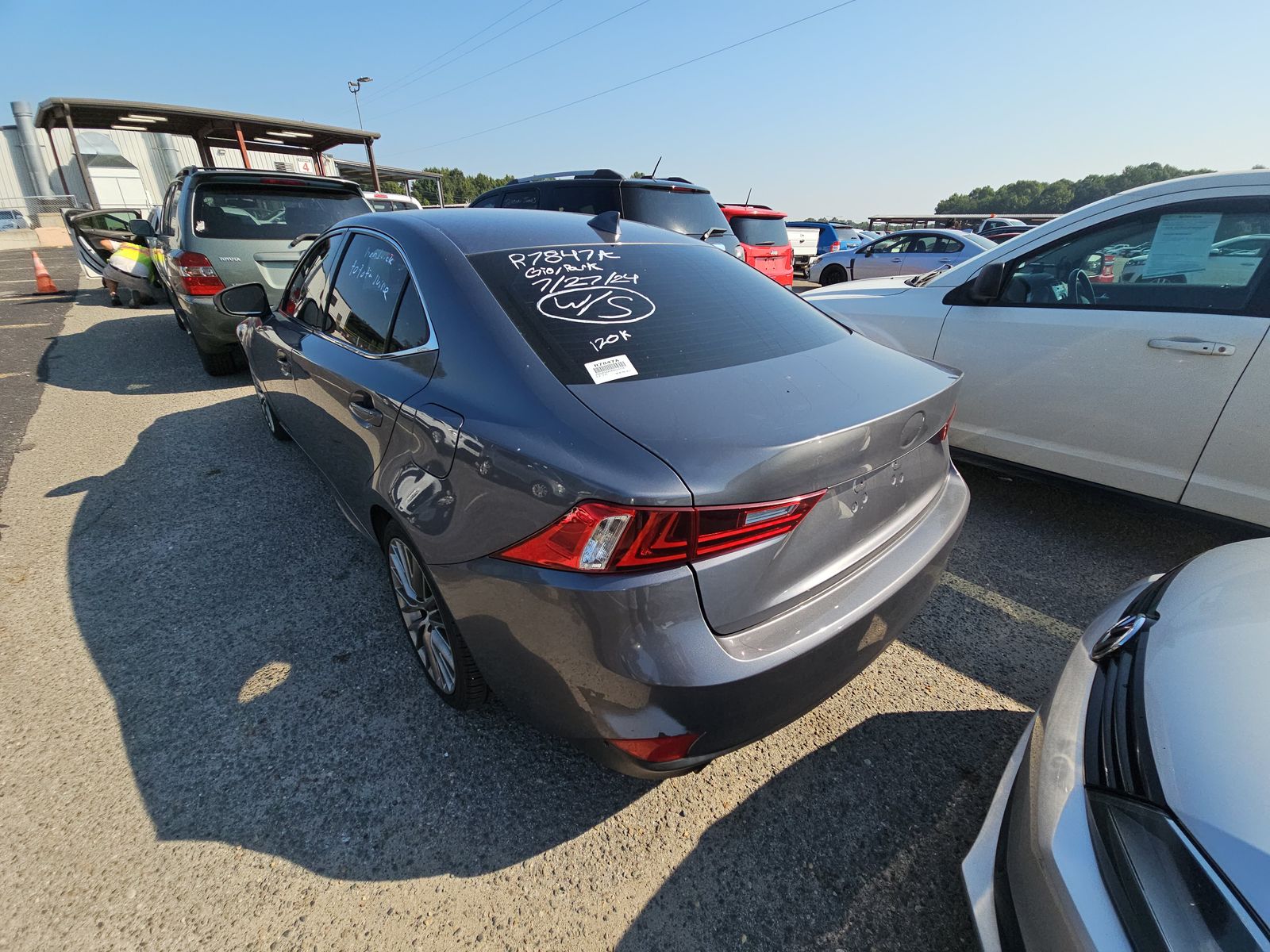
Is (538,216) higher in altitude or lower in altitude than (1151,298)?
higher

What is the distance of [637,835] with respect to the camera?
1774mm

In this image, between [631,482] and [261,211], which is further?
[261,211]

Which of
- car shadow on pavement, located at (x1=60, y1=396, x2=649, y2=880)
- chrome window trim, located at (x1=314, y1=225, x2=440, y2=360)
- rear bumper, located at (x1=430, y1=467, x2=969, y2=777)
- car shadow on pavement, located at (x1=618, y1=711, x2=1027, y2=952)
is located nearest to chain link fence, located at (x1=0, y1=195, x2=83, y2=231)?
car shadow on pavement, located at (x1=60, y1=396, x2=649, y2=880)

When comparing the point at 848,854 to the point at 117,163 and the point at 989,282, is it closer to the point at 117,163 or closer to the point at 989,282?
the point at 989,282

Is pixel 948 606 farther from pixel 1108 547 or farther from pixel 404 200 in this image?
pixel 404 200

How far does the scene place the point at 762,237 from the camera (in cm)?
Result: 948

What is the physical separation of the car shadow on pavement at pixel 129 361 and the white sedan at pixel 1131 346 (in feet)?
21.4

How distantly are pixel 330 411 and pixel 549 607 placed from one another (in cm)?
171

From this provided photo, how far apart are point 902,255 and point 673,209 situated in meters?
7.64

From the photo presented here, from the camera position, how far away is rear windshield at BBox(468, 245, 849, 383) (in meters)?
1.72

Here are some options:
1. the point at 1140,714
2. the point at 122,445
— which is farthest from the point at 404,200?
the point at 1140,714

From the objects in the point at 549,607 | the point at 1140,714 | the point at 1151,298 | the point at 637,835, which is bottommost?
the point at 637,835

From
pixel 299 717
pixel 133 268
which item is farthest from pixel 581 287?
pixel 133 268

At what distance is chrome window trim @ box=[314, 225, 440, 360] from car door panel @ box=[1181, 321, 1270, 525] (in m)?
3.19
